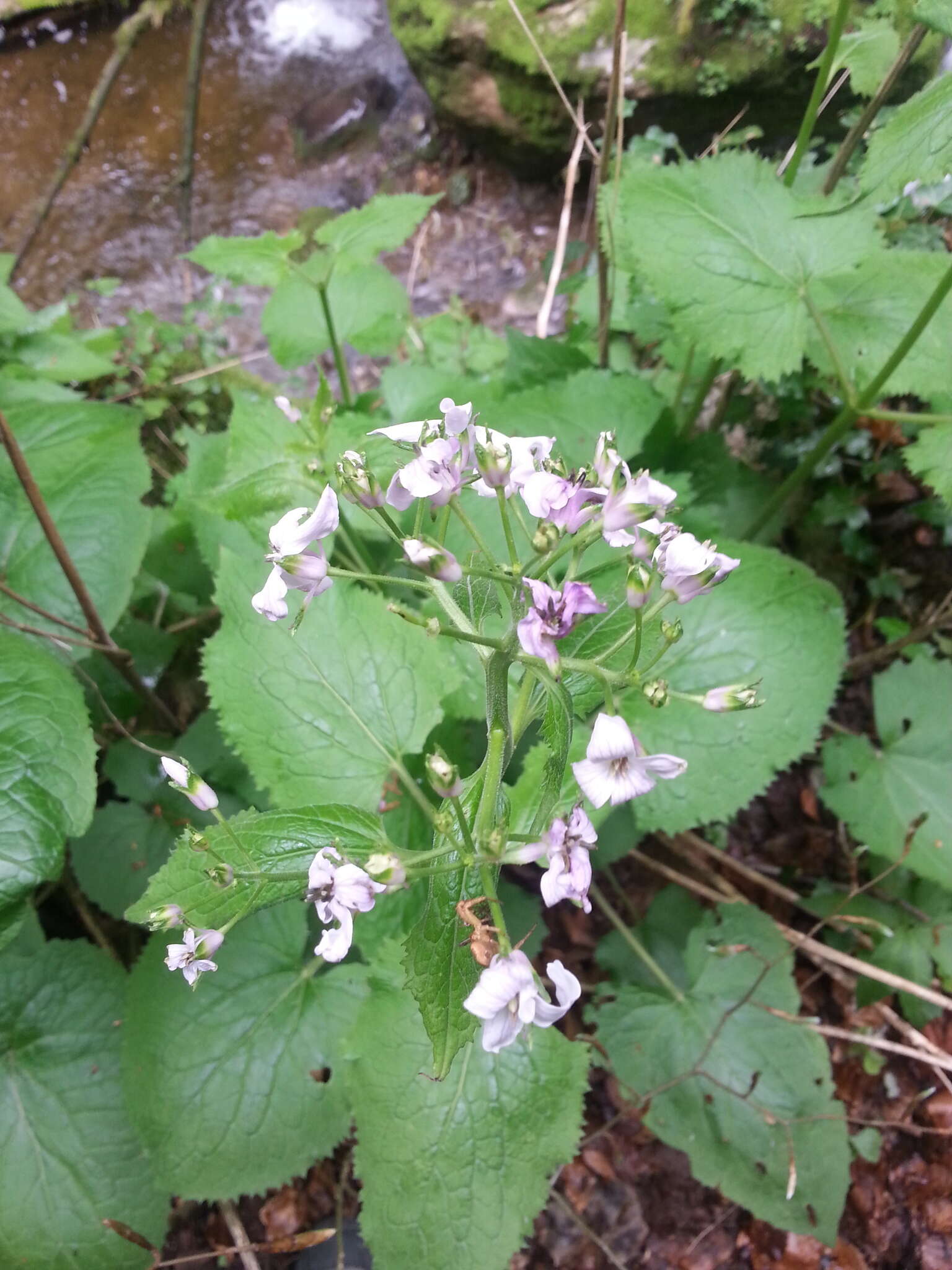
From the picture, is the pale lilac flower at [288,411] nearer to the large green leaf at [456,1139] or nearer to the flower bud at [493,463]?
the flower bud at [493,463]

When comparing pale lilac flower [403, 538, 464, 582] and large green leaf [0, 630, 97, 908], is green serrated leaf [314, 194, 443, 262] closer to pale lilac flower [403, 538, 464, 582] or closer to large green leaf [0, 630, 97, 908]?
large green leaf [0, 630, 97, 908]

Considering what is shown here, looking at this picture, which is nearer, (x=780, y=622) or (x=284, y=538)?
(x=284, y=538)

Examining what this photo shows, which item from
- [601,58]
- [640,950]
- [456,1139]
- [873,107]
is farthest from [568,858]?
[601,58]

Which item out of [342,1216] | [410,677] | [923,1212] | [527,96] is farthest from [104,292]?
[923,1212]

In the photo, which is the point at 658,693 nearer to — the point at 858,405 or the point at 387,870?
the point at 387,870

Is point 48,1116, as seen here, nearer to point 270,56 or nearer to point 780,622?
point 780,622

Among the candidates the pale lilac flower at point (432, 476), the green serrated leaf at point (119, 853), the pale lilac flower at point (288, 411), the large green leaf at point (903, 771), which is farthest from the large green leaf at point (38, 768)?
the large green leaf at point (903, 771)

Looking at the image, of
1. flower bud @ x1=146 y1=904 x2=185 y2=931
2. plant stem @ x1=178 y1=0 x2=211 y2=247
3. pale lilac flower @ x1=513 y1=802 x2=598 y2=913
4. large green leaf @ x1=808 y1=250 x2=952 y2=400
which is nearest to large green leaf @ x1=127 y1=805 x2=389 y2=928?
flower bud @ x1=146 y1=904 x2=185 y2=931
